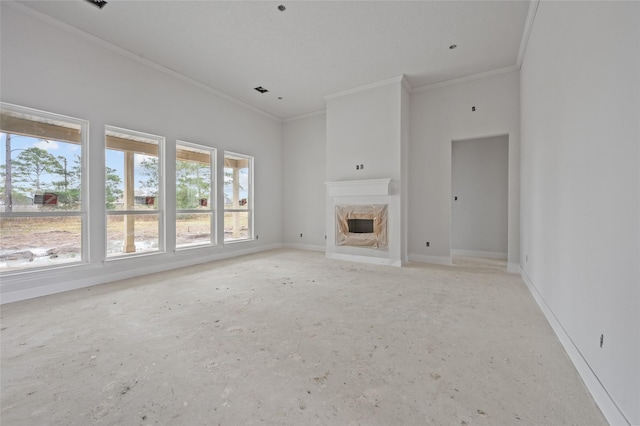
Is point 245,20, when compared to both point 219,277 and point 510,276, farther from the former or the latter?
point 510,276

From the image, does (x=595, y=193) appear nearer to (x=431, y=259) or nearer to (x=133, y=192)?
(x=431, y=259)

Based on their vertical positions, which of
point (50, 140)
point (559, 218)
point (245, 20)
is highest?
point (245, 20)

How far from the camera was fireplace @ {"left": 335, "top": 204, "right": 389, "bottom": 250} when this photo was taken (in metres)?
4.99

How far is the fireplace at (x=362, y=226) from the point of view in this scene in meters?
4.99

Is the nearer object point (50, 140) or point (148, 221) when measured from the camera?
point (50, 140)

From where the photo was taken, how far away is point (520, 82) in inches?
168

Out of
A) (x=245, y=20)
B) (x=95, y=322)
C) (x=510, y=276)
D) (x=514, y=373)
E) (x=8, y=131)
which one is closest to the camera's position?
(x=514, y=373)

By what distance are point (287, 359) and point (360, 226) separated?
12.4 feet

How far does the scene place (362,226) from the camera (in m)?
5.33

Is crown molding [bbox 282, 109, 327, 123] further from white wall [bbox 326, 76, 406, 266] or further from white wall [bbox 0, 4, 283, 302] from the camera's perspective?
white wall [bbox 0, 4, 283, 302]

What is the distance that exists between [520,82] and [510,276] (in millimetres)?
3168

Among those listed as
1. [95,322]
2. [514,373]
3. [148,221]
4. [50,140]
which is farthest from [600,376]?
[50,140]

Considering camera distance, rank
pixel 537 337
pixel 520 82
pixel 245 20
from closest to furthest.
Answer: pixel 537 337, pixel 245 20, pixel 520 82

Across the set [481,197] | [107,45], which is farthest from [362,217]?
[107,45]
